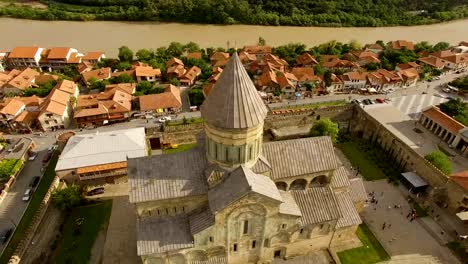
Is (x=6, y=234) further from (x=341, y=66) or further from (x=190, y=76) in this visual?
(x=341, y=66)

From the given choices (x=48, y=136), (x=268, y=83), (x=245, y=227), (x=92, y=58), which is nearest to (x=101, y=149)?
(x=48, y=136)

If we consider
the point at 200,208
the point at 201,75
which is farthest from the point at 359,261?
A: the point at 201,75

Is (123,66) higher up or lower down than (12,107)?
higher up

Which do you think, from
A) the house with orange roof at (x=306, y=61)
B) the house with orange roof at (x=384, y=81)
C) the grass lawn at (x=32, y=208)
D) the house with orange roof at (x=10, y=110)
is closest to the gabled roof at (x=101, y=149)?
the grass lawn at (x=32, y=208)

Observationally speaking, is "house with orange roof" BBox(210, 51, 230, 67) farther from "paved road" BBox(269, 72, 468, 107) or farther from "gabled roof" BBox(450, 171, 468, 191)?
"gabled roof" BBox(450, 171, 468, 191)

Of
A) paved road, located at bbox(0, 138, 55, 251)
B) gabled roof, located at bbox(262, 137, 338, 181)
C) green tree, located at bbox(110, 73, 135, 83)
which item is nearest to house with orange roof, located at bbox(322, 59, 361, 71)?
green tree, located at bbox(110, 73, 135, 83)

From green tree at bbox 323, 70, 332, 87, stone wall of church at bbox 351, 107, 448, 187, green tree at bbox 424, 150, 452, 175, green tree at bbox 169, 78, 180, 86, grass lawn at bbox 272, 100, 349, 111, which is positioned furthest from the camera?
green tree at bbox 169, 78, 180, 86
